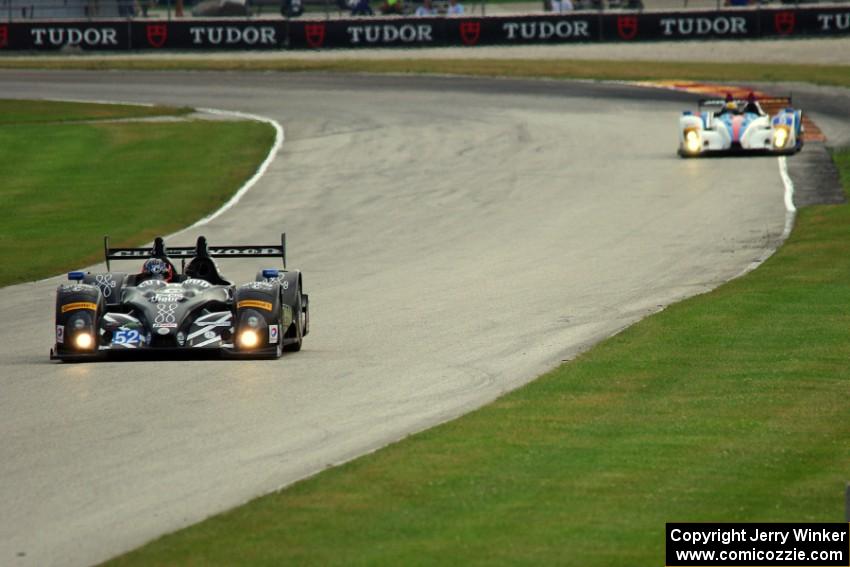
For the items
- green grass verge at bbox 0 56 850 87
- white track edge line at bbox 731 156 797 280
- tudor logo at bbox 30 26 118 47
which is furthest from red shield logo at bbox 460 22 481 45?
white track edge line at bbox 731 156 797 280

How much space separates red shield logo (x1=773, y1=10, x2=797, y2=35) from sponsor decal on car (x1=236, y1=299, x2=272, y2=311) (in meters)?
46.3

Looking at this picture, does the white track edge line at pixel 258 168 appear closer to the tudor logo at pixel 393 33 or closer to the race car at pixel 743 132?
the race car at pixel 743 132

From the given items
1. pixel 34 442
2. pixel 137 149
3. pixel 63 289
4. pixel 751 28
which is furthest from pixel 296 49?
pixel 34 442

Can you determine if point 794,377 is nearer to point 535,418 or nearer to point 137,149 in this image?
point 535,418

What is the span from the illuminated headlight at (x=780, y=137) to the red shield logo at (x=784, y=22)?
23.0 m

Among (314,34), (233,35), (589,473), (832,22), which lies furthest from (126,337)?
(233,35)

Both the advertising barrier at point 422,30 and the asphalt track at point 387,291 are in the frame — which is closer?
the asphalt track at point 387,291

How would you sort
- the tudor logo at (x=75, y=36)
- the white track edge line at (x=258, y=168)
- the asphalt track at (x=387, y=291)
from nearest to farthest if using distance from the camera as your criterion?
the asphalt track at (x=387, y=291)
the white track edge line at (x=258, y=168)
the tudor logo at (x=75, y=36)

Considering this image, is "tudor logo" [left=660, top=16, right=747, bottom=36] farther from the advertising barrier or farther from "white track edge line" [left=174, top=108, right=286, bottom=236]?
"white track edge line" [left=174, top=108, right=286, bottom=236]

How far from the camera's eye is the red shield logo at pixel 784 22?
5884cm

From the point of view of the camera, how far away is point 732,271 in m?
23.0

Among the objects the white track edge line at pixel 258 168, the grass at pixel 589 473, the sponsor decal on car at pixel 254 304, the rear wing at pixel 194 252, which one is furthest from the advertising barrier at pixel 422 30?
the sponsor decal on car at pixel 254 304

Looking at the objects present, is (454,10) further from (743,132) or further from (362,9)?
(743,132)

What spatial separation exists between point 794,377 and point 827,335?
2.39 m
